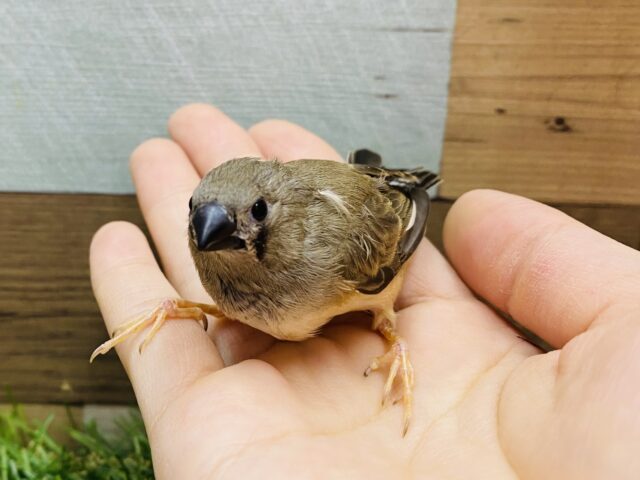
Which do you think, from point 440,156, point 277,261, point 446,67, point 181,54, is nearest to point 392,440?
point 277,261

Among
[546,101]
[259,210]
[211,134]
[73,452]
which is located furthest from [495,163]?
[73,452]

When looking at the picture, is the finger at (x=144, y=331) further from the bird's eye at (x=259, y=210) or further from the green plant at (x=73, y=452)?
the green plant at (x=73, y=452)

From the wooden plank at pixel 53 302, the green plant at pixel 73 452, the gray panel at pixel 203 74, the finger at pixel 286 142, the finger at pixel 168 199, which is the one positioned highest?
the gray panel at pixel 203 74

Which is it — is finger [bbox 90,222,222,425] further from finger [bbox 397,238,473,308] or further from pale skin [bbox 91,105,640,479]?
finger [bbox 397,238,473,308]

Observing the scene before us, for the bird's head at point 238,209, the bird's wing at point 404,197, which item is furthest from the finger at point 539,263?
the bird's head at point 238,209

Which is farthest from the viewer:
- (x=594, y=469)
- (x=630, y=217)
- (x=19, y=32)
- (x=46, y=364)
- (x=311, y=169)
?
(x=46, y=364)

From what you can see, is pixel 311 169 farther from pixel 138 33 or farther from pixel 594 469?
pixel 594 469
